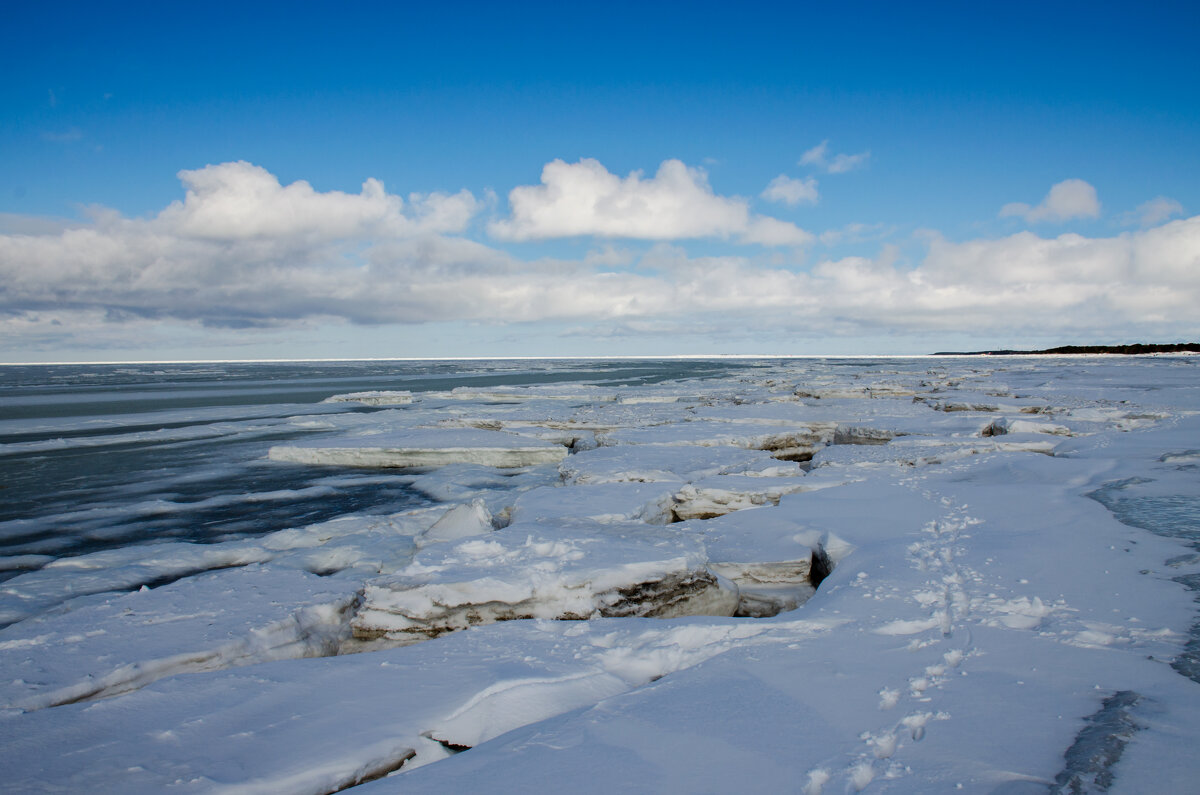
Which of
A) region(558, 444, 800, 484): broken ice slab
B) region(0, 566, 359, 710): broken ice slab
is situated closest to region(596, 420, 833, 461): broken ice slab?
region(558, 444, 800, 484): broken ice slab

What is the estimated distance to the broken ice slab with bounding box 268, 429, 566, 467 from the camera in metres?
8.98

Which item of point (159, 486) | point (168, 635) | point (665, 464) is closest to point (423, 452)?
point (159, 486)

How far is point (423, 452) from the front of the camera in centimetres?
904

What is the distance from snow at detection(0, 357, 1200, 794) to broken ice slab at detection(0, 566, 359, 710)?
2 centimetres

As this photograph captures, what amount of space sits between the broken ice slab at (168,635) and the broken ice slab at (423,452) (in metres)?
5.11

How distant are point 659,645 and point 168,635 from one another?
244 cm

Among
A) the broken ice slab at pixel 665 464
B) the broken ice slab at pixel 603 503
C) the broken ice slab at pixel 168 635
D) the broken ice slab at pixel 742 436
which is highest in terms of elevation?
the broken ice slab at pixel 742 436

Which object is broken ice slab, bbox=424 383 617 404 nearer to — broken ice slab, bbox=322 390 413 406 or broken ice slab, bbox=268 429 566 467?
broken ice slab, bbox=322 390 413 406

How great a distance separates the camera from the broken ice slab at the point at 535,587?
130 inches

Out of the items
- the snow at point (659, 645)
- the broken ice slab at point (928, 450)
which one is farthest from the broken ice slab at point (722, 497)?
the broken ice slab at point (928, 450)

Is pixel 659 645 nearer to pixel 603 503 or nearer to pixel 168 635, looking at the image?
pixel 603 503

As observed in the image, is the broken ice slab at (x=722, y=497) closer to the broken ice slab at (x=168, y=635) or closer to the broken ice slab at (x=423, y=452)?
the broken ice slab at (x=168, y=635)

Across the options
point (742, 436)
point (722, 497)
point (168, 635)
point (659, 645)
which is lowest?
point (168, 635)

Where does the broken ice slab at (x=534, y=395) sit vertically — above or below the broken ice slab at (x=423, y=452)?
above
